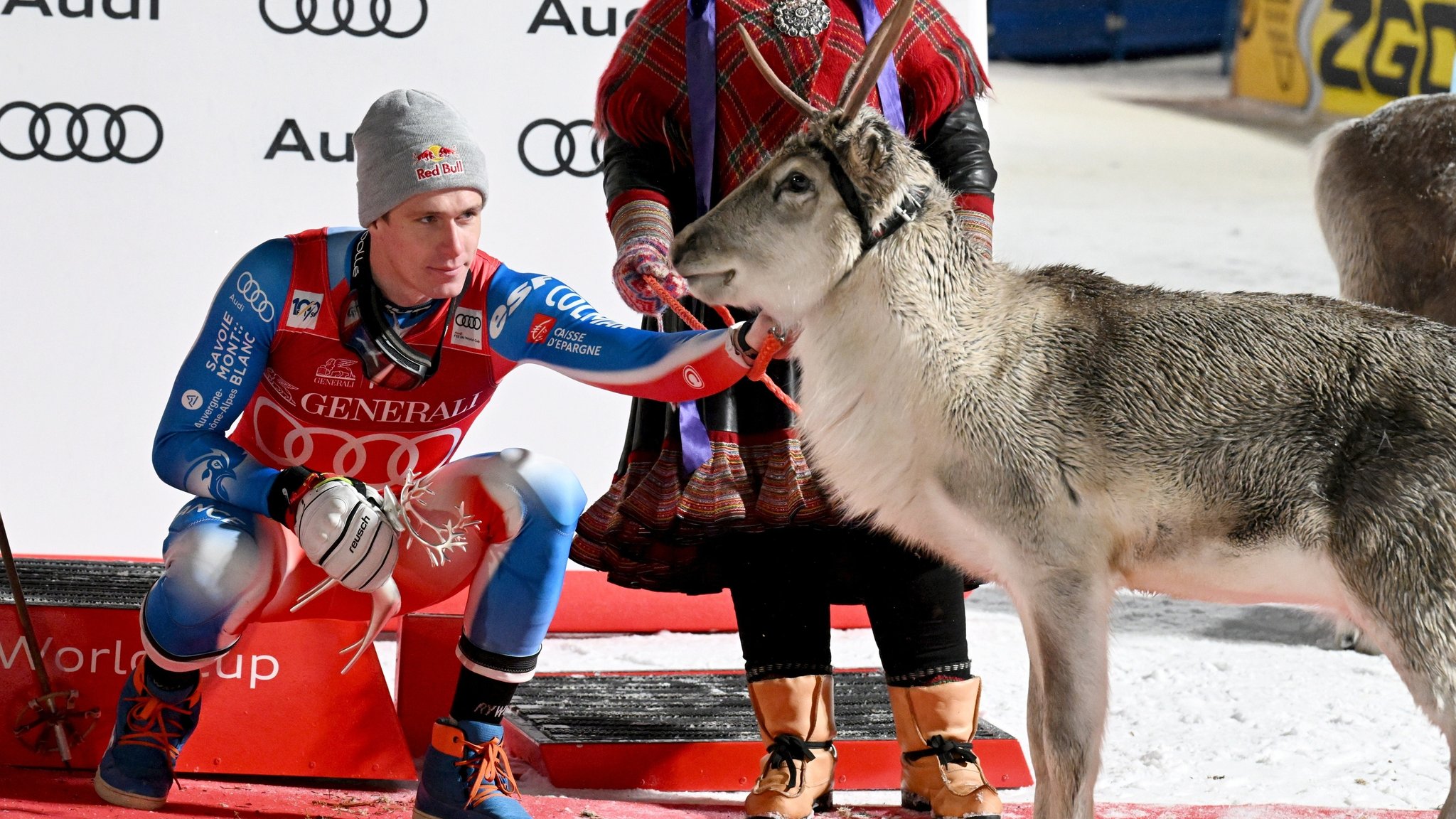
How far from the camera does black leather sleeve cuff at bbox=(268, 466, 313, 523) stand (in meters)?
2.77

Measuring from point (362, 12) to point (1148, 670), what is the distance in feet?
10.7

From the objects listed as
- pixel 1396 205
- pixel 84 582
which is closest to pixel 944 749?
pixel 84 582

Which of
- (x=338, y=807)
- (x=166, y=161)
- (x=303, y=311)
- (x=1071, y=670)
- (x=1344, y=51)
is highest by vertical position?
(x=303, y=311)

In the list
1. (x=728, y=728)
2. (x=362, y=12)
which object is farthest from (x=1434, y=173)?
(x=362, y=12)

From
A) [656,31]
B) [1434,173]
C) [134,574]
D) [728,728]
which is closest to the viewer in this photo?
[656,31]

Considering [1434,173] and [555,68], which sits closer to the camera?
[1434,173]

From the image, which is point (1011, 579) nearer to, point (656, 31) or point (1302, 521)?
point (1302, 521)

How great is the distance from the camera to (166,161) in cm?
471

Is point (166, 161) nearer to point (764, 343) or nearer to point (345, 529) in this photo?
point (345, 529)

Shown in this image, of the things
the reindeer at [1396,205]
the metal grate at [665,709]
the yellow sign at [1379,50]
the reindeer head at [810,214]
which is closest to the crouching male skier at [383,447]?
the reindeer head at [810,214]

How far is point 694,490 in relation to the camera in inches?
119

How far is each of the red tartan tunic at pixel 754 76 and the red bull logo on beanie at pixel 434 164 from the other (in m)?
0.44

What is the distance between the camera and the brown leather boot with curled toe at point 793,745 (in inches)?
119

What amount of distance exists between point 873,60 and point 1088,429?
0.74 m
